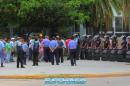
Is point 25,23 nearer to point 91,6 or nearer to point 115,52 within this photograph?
point 91,6

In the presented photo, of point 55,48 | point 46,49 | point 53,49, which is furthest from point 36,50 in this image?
point 46,49

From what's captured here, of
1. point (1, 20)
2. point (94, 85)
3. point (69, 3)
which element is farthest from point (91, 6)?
point (94, 85)

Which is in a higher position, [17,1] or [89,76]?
[17,1]

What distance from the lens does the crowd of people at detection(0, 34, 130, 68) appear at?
27109 mm

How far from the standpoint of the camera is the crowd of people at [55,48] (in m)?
27.1

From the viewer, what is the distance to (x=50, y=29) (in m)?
38.2

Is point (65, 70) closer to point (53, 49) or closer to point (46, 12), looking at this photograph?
point (53, 49)

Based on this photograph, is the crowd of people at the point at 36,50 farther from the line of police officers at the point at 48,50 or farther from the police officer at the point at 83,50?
the police officer at the point at 83,50

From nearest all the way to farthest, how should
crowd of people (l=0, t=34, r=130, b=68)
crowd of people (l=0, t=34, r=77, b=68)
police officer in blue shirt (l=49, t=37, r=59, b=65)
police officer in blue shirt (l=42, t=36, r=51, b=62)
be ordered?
crowd of people (l=0, t=34, r=77, b=68), crowd of people (l=0, t=34, r=130, b=68), police officer in blue shirt (l=49, t=37, r=59, b=65), police officer in blue shirt (l=42, t=36, r=51, b=62)

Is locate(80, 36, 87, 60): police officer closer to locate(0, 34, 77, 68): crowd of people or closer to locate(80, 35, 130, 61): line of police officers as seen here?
locate(80, 35, 130, 61): line of police officers

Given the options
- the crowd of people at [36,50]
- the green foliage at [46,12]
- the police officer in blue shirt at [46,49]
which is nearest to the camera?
the crowd of people at [36,50]

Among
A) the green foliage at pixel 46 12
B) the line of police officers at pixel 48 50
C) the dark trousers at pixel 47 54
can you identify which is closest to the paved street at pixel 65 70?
the line of police officers at pixel 48 50

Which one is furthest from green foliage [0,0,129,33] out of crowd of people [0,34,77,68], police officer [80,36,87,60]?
crowd of people [0,34,77,68]

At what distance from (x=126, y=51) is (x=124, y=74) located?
8.72 metres
